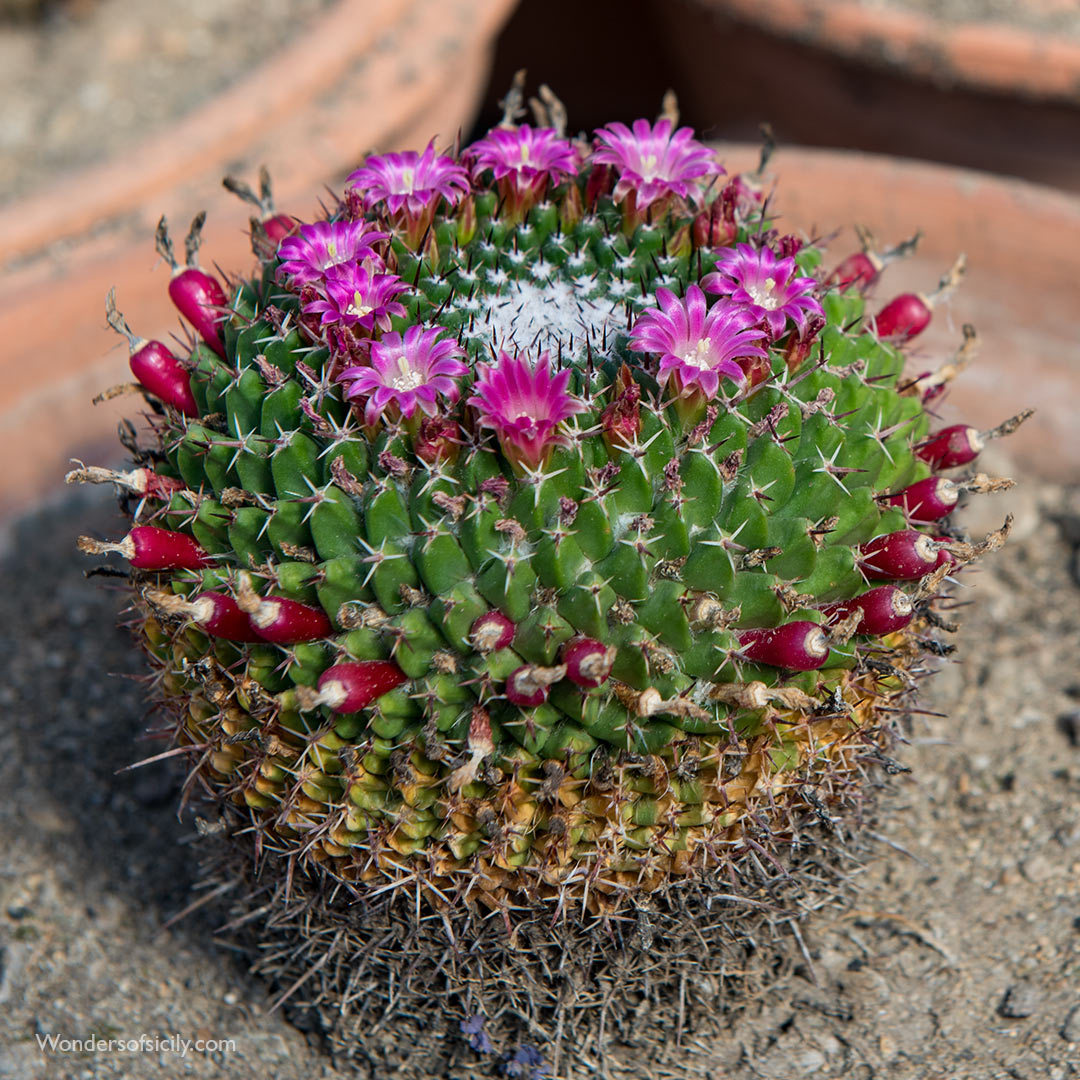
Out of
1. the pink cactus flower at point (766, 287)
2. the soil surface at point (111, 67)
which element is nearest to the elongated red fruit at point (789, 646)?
the pink cactus flower at point (766, 287)

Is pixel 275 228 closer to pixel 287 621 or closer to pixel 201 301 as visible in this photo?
pixel 201 301

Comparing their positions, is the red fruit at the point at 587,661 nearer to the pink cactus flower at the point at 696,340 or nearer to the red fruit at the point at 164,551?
the pink cactus flower at the point at 696,340

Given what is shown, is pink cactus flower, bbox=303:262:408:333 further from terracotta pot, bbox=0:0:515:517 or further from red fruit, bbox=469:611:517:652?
terracotta pot, bbox=0:0:515:517

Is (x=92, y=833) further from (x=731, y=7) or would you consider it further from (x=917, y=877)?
(x=731, y=7)

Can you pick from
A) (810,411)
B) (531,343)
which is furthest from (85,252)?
(810,411)

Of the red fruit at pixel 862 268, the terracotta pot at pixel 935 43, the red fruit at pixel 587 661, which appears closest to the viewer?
the red fruit at pixel 587 661

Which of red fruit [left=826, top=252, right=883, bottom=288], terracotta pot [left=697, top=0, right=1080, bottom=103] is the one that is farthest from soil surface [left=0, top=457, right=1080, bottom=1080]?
terracotta pot [left=697, top=0, right=1080, bottom=103]

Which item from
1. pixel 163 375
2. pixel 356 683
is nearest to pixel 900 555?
pixel 356 683

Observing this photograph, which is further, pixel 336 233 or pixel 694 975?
pixel 694 975
